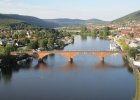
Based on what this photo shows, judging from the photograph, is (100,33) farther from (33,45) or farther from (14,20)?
(14,20)

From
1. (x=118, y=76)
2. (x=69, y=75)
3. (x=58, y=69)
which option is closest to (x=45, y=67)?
(x=58, y=69)

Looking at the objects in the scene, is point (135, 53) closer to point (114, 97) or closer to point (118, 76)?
point (118, 76)

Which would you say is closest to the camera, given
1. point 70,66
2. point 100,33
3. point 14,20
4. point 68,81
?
point 68,81

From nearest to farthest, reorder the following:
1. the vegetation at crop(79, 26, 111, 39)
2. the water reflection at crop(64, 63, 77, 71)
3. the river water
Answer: the river water < the water reflection at crop(64, 63, 77, 71) < the vegetation at crop(79, 26, 111, 39)

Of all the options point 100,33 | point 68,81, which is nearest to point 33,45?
point 68,81

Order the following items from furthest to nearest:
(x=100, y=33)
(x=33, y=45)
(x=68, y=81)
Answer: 1. (x=100, y=33)
2. (x=33, y=45)
3. (x=68, y=81)

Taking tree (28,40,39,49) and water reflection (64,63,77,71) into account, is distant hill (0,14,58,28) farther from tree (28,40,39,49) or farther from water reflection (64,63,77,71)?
water reflection (64,63,77,71)

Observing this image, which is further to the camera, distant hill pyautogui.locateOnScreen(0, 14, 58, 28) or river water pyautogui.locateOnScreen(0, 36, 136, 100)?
distant hill pyautogui.locateOnScreen(0, 14, 58, 28)

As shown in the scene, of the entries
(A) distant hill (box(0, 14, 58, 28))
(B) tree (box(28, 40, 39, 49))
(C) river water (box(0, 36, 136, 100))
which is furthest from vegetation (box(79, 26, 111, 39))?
(C) river water (box(0, 36, 136, 100))
